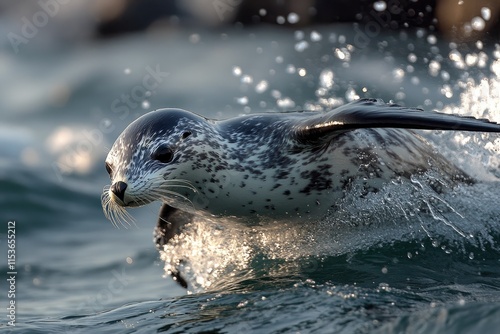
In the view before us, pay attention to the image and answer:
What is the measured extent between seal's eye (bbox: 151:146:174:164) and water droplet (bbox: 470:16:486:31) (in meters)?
9.72

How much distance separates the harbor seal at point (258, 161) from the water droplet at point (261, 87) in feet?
25.0

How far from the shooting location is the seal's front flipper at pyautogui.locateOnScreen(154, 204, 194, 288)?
26.5 feet

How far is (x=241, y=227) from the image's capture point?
704cm

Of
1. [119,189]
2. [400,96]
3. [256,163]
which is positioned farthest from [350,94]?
[119,189]

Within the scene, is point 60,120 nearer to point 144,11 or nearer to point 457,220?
point 144,11

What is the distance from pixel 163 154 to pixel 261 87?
8610mm

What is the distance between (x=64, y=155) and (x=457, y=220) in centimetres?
812

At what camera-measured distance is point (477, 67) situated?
12.7 m

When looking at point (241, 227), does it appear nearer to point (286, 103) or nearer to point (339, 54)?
point (286, 103)

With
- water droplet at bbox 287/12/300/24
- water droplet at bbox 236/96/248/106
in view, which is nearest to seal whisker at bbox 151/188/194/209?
water droplet at bbox 236/96/248/106

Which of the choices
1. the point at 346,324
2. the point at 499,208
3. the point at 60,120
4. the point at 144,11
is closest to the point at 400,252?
the point at 499,208

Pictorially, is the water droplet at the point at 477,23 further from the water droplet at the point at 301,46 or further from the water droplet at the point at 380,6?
the water droplet at the point at 301,46

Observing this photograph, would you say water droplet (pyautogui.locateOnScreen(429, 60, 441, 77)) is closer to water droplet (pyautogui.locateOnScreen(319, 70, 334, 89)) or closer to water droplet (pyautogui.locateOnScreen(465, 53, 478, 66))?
water droplet (pyautogui.locateOnScreen(465, 53, 478, 66))

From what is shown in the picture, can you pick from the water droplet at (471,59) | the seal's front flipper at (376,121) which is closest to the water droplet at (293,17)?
the water droplet at (471,59)
